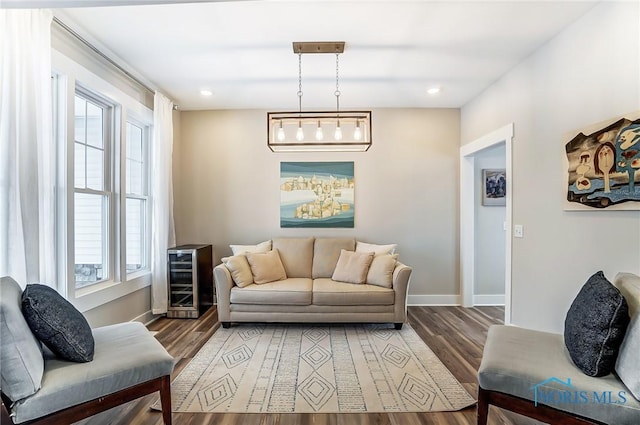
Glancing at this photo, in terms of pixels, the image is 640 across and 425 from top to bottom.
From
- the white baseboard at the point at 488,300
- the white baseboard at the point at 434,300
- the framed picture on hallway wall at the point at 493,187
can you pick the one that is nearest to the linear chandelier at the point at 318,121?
the framed picture on hallway wall at the point at 493,187

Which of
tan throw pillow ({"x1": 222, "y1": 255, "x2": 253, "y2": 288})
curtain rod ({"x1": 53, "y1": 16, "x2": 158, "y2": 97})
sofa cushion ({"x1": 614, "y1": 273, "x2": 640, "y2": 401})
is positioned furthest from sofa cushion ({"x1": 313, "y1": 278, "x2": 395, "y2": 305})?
curtain rod ({"x1": 53, "y1": 16, "x2": 158, "y2": 97})

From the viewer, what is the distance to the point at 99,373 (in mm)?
1655

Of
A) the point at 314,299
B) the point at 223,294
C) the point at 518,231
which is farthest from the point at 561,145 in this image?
the point at 223,294

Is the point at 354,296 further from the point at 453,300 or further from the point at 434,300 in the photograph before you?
the point at 453,300

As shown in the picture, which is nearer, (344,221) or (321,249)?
(321,249)

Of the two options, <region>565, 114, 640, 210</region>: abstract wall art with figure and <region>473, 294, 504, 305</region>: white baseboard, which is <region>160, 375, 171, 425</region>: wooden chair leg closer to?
<region>565, 114, 640, 210</region>: abstract wall art with figure

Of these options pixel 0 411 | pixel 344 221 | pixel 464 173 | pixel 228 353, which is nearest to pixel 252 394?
pixel 228 353

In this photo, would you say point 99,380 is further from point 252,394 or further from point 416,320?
point 416,320

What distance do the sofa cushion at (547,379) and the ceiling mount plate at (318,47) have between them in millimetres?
2594

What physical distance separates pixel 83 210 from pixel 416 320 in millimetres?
3769

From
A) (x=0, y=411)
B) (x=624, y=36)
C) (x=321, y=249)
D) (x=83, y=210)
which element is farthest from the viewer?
(x=321, y=249)

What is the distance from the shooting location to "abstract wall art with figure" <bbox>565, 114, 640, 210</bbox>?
6.31 feet

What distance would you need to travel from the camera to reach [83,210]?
2861mm

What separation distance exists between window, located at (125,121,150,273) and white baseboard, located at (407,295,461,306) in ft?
11.8
